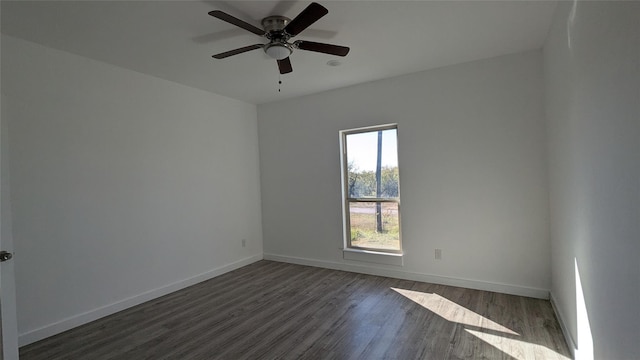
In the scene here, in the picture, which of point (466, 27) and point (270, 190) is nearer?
point (466, 27)

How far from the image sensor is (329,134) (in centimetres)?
443

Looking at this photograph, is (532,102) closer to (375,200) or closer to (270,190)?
(375,200)

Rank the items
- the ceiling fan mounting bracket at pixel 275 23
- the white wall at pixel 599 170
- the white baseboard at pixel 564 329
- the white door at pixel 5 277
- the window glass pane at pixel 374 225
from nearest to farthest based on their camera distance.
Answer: the white wall at pixel 599 170 < the white door at pixel 5 277 < the white baseboard at pixel 564 329 < the ceiling fan mounting bracket at pixel 275 23 < the window glass pane at pixel 374 225

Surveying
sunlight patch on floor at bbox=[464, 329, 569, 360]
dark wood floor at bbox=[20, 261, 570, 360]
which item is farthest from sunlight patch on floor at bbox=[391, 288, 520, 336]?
sunlight patch on floor at bbox=[464, 329, 569, 360]

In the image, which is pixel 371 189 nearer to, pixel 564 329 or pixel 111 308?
pixel 564 329

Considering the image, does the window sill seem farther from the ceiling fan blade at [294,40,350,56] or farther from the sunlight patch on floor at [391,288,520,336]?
the ceiling fan blade at [294,40,350,56]

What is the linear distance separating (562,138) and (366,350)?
7.36 ft

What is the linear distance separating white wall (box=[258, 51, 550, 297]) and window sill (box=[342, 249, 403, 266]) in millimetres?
86

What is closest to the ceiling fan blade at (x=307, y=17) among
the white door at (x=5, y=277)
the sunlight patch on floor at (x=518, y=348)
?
Answer: the white door at (x=5, y=277)

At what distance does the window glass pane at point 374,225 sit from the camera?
4.03 m

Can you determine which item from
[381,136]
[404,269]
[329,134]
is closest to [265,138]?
[329,134]

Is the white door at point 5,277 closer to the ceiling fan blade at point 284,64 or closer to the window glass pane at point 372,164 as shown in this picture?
the ceiling fan blade at point 284,64

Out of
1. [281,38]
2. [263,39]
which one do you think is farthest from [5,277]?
[263,39]

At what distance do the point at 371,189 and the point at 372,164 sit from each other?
348 millimetres
